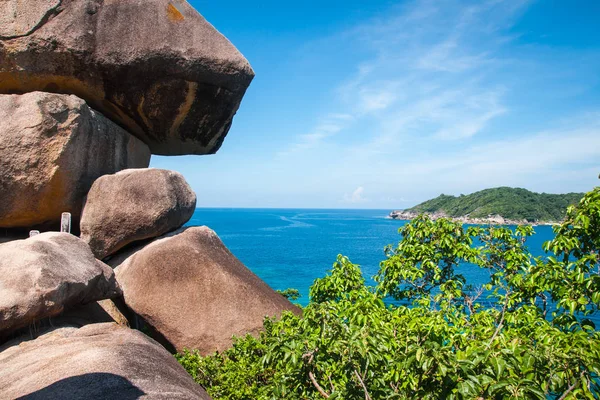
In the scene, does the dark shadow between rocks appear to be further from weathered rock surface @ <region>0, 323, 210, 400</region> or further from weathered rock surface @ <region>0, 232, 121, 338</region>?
weathered rock surface @ <region>0, 232, 121, 338</region>

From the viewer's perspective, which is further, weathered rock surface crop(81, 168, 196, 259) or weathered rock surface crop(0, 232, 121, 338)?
weathered rock surface crop(81, 168, 196, 259)

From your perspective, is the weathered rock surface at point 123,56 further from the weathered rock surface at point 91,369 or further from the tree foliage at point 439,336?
the weathered rock surface at point 91,369

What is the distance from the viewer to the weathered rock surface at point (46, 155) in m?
9.55

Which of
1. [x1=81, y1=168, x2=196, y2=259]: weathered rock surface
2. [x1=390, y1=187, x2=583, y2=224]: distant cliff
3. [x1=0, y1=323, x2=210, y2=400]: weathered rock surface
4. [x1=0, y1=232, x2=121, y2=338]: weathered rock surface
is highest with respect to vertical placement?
[x1=390, y1=187, x2=583, y2=224]: distant cliff

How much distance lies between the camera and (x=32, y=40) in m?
9.91

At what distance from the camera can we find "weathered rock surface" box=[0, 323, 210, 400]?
4.81 m

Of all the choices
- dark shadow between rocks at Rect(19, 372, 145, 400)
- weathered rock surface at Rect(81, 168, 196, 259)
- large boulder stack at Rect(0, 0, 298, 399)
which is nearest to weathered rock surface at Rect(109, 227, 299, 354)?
large boulder stack at Rect(0, 0, 298, 399)

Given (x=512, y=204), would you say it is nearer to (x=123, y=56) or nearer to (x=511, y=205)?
(x=511, y=205)

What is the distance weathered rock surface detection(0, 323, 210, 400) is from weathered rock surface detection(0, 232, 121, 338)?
44 cm

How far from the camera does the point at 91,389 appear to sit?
4.73m

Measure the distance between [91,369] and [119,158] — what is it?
7392 millimetres

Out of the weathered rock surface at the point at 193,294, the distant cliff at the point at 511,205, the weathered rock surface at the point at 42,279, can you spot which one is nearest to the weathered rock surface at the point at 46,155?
the weathered rock surface at the point at 42,279

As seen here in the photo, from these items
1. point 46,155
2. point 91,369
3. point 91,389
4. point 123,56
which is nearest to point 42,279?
point 91,369

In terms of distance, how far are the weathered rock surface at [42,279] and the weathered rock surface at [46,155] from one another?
7.22 feet
